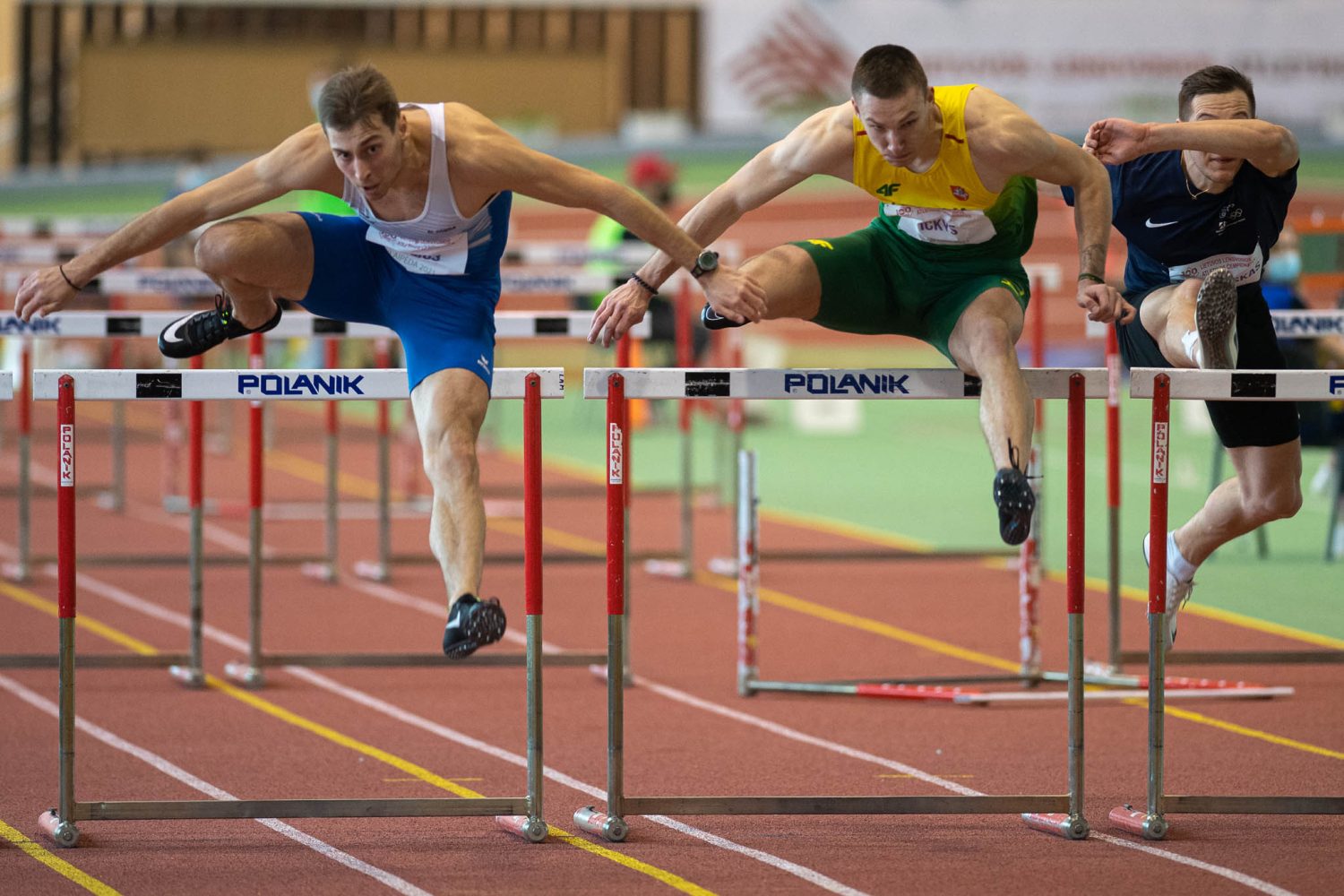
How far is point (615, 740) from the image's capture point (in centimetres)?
443

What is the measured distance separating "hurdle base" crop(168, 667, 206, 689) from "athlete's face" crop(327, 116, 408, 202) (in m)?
2.67

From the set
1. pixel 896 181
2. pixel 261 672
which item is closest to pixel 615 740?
pixel 896 181

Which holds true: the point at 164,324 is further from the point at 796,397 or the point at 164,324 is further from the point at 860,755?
the point at 860,755

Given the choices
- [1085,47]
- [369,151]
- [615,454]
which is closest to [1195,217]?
[615,454]

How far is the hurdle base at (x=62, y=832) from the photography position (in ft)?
14.4

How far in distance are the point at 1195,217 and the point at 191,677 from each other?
3883mm

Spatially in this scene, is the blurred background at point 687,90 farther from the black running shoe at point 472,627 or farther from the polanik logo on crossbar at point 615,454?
the black running shoe at point 472,627

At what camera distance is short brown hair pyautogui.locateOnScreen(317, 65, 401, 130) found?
427 centimetres

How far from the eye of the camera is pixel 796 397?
4492 millimetres

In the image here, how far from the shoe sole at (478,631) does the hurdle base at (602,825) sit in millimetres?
690

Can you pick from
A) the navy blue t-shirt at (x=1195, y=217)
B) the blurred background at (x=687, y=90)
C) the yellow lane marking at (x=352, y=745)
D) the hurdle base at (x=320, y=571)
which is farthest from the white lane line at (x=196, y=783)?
the blurred background at (x=687, y=90)

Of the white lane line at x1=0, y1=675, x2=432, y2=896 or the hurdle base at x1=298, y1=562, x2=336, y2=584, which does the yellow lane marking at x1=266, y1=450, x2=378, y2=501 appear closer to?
the hurdle base at x1=298, y1=562, x2=336, y2=584

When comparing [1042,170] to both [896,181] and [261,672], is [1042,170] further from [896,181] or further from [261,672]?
[261,672]

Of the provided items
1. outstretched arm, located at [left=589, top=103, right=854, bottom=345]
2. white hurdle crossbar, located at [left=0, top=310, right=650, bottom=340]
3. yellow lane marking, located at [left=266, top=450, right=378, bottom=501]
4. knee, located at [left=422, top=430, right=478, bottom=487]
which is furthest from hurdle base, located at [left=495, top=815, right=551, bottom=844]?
yellow lane marking, located at [left=266, top=450, right=378, bottom=501]
